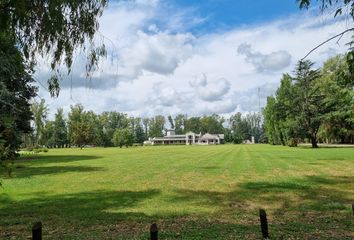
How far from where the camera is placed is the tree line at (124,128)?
355 ft

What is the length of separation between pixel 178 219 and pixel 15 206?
6.22m

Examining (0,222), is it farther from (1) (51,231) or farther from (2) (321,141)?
(2) (321,141)

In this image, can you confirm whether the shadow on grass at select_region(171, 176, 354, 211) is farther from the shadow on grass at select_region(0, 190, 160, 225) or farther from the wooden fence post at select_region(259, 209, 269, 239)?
the wooden fence post at select_region(259, 209, 269, 239)

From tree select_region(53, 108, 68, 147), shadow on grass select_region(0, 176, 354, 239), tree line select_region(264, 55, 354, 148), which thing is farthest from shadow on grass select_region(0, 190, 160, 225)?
tree select_region(53, 108, 68, 147)

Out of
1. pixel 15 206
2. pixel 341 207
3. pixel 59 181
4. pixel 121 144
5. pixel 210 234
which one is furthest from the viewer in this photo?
pixel 121 144

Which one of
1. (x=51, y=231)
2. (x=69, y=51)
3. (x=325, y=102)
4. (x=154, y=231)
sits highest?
(x=325, y=102)

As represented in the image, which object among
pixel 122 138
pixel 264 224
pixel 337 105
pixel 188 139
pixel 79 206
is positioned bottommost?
pixel 79 206

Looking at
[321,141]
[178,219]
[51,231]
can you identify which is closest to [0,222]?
[51,231]

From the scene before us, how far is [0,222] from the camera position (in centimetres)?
1087

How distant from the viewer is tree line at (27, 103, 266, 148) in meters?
108

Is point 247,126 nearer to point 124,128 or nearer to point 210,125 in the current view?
point 210,125

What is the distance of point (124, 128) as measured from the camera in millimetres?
→ 129875

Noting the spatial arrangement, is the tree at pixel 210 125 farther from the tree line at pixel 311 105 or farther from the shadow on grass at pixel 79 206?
the shadow on grass at pixel 79 206

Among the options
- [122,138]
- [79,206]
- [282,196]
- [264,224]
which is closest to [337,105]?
[282,196]
